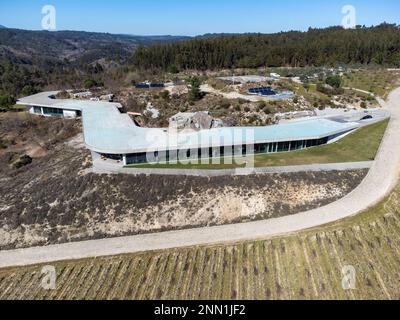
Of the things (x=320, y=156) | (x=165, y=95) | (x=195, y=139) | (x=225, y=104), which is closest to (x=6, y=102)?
(x=165, y=95)

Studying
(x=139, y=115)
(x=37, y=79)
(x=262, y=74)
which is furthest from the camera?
(x=37, y=79)

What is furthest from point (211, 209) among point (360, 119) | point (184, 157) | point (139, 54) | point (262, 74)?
point (139, 54)

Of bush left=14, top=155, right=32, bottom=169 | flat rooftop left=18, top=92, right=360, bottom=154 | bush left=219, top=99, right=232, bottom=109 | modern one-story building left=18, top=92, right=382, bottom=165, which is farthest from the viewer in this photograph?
bush left=219, top=99, right=232, bottom=109

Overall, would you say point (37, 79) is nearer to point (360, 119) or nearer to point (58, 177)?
point (58, 177)

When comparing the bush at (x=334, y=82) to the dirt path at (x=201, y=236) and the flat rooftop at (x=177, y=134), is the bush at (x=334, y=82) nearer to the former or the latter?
the flat rooftop at (x=177, y=134)

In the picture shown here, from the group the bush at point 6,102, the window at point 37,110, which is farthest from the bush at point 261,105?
the bush at point 6,102

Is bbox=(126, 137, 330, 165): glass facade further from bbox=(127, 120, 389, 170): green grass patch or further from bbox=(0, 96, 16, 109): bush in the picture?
bbox=(0, 96, 16, 109): bush

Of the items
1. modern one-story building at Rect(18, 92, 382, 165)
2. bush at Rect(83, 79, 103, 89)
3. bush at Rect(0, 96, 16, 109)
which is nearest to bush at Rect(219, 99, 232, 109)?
modern one-story building at Rect(18, 92, 382, 165)
